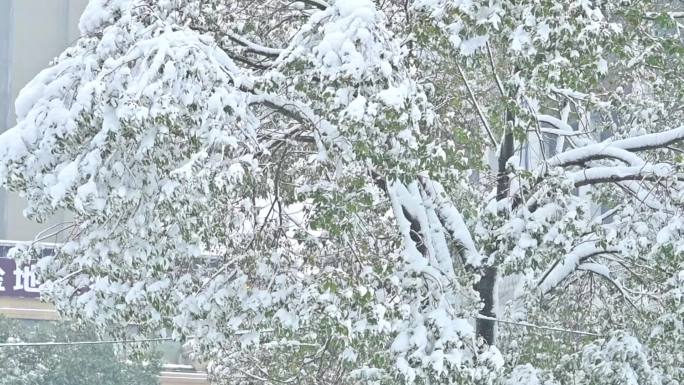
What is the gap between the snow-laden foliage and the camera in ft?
30.8

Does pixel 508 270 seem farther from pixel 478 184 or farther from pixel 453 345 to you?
pixel 478 184

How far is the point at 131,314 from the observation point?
422 inches

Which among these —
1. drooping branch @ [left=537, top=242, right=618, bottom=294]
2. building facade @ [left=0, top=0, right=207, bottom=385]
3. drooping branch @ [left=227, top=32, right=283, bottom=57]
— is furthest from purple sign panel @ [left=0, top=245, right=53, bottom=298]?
drooping branch @ [left=537, top=242, right=618, bottom=294]

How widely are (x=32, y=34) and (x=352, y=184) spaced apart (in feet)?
190

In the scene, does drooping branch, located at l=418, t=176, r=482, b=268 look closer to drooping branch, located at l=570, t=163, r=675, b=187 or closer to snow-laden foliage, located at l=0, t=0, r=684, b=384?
snow-laden foliage, located at l=0, t=0, r=684, b=384

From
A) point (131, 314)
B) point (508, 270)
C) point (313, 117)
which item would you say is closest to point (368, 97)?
point (313, 117)

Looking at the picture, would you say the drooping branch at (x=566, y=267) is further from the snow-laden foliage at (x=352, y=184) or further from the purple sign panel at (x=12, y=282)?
the purple sign panel at (x=12, y=282)

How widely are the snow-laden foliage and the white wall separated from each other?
53.2 metres

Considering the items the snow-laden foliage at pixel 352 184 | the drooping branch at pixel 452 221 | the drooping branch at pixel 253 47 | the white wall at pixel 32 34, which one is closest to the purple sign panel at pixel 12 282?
the white wall at pixel 32 34

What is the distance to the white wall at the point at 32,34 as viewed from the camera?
64.1 metres

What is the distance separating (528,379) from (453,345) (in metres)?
1.24

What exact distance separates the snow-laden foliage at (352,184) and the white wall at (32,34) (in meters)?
53.2

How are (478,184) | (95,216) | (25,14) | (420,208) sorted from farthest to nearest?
(25,14) → (478,184) → (420,208) → (95,216)

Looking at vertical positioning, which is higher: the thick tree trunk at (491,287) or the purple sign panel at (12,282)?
the thick tree trunk at (491,287)
